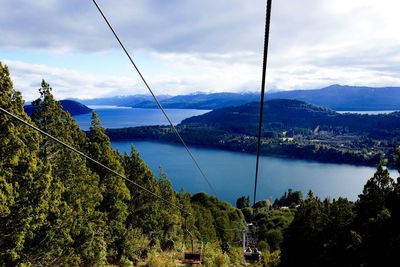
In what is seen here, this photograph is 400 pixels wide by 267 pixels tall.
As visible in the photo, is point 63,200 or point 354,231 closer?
point 354,231

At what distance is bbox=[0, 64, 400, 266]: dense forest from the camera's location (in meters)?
11.6

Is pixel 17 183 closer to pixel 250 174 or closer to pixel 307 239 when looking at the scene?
pixel 307 239

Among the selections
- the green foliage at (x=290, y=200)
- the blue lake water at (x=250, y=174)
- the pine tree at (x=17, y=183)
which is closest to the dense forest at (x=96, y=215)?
the pine tree at (x=17, y=183)

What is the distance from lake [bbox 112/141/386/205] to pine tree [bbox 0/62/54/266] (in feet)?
252

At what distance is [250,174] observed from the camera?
112m

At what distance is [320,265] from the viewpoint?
18.0 metres

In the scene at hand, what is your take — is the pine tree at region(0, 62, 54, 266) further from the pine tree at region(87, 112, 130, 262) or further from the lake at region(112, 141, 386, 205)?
the lake at region(112, 141, 386, 205)

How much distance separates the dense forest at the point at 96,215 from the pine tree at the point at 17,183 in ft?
0.10

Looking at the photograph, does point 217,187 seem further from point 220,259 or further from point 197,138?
point 197,138

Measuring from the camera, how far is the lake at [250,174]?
312 ft

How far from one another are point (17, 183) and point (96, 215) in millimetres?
7154

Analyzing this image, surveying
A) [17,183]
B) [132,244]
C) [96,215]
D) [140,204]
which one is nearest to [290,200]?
[140,204]

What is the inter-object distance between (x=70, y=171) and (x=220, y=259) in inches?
390

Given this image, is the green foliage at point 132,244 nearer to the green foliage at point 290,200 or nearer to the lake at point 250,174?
the green foliage at point 290,200
